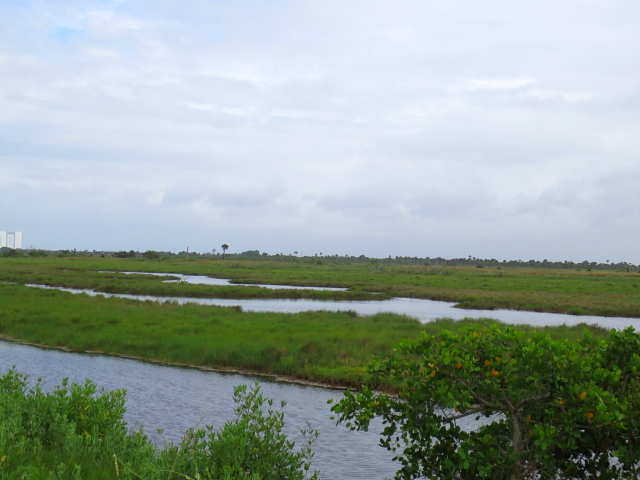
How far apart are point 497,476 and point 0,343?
22820 mm

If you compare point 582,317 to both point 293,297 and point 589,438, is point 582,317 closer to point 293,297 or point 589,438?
point 293,297

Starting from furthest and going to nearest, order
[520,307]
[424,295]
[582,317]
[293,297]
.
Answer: [424,295], [293,297], [520,307], [582,317]

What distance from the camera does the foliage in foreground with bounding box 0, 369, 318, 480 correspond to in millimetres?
Result: 6234

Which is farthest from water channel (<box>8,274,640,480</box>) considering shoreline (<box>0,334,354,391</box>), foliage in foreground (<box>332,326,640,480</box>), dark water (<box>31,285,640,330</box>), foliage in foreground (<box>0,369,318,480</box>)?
dark water (<box>31,285,640,330</box>)

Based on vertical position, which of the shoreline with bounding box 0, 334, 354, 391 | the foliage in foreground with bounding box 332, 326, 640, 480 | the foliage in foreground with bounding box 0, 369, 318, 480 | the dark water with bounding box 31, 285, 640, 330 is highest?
the foliage in foreground with bounding box 332, 326, 640, 480

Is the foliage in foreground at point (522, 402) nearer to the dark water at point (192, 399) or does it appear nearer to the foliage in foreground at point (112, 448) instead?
the foliage in foreground at point (112, 448)

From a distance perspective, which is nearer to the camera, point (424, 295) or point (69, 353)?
point (69, 353)

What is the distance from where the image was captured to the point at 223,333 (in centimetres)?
2344

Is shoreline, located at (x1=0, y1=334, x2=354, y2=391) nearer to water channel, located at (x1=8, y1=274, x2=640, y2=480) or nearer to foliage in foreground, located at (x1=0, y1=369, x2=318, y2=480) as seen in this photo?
water channel, located at (x1=8, y1=274, x2=640, y2=480)

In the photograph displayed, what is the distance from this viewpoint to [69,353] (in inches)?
845

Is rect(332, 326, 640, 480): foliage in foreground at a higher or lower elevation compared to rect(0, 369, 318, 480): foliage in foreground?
higher

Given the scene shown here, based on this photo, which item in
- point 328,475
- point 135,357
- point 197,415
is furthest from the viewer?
point 135,357

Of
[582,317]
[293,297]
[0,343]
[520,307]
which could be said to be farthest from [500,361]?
[293,297]

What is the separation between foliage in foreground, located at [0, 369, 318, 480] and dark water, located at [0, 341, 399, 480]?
10.4ft
